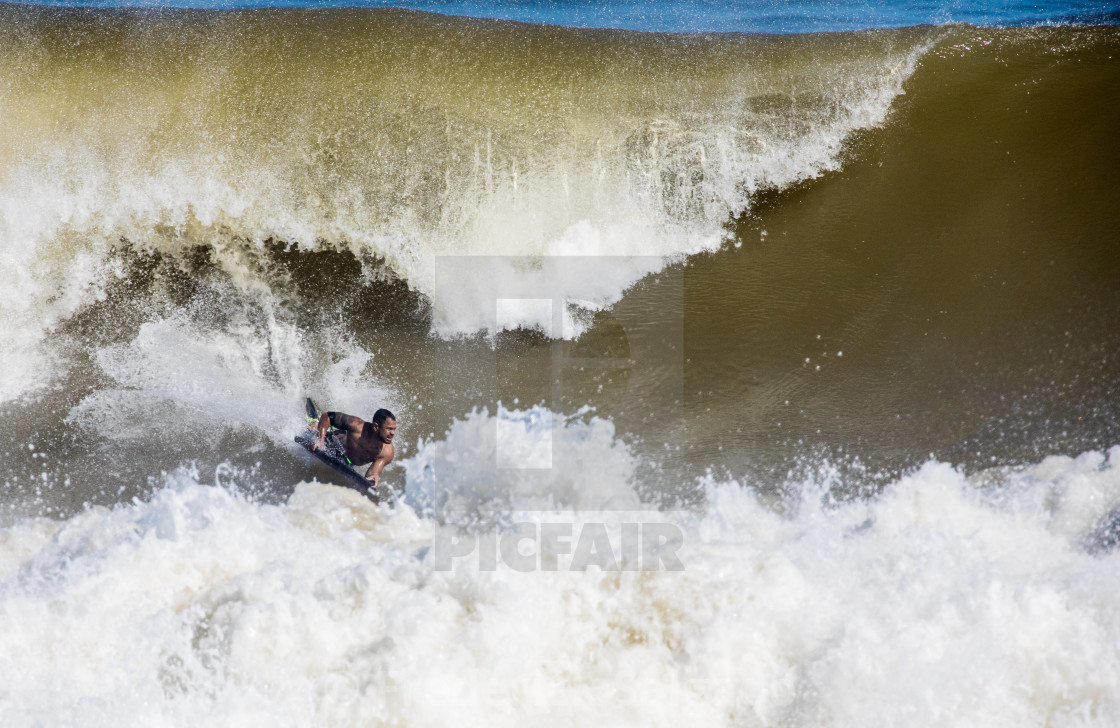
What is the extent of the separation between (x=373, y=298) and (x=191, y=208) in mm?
1135

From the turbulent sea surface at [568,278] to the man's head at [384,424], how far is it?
0.27 m

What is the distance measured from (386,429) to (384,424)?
28 millimetres

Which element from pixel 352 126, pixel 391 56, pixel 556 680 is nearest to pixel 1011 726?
pixel 556 680

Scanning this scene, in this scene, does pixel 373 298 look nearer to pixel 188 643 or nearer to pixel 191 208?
pixel 191 208

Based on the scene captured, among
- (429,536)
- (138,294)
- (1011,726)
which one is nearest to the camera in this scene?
(1011,726)

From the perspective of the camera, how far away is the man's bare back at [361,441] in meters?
3.12

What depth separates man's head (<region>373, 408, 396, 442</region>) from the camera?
3035 mm

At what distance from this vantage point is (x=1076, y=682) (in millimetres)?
2176

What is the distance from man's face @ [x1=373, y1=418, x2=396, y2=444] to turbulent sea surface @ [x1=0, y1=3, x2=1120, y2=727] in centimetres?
26

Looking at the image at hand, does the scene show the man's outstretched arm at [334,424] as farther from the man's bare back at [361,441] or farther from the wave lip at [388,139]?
the wave lip at [388,139]

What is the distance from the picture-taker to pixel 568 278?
3.76 meters

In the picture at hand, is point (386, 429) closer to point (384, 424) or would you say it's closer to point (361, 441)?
point (384, 424)

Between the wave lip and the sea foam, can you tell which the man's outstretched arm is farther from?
the wave lip

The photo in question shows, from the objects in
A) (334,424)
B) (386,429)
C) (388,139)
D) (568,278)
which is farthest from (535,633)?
(388,139)
